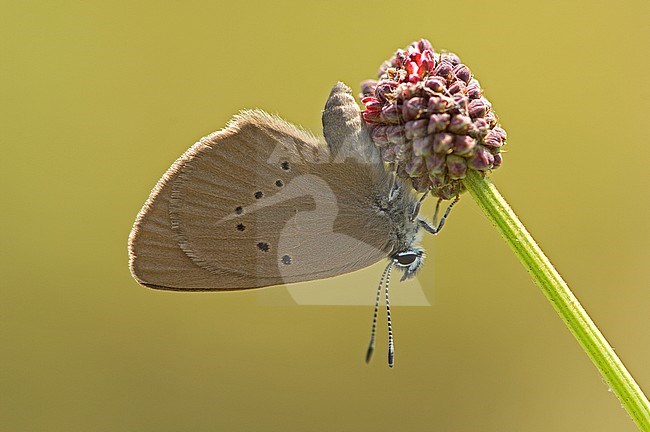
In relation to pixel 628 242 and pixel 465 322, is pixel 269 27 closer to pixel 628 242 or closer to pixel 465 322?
pixel 465 322

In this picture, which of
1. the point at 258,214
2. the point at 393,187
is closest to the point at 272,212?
the point at 258,214

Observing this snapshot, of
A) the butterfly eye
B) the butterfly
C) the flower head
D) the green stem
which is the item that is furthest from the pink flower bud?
the butterfly eye

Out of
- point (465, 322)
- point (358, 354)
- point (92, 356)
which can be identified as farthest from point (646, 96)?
point (92, 356)

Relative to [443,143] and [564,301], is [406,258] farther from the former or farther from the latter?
[564,301]

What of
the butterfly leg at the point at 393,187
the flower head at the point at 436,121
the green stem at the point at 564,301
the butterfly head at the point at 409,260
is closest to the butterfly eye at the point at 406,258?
the butterfly head at the point at 409,260

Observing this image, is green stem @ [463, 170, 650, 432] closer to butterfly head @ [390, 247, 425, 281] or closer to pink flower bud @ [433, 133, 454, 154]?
pink flower bud @ [433, 133, 454, 154]

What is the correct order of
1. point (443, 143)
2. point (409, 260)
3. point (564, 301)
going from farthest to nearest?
point (409, 260) < point (443, 143) < point (564, 301)
